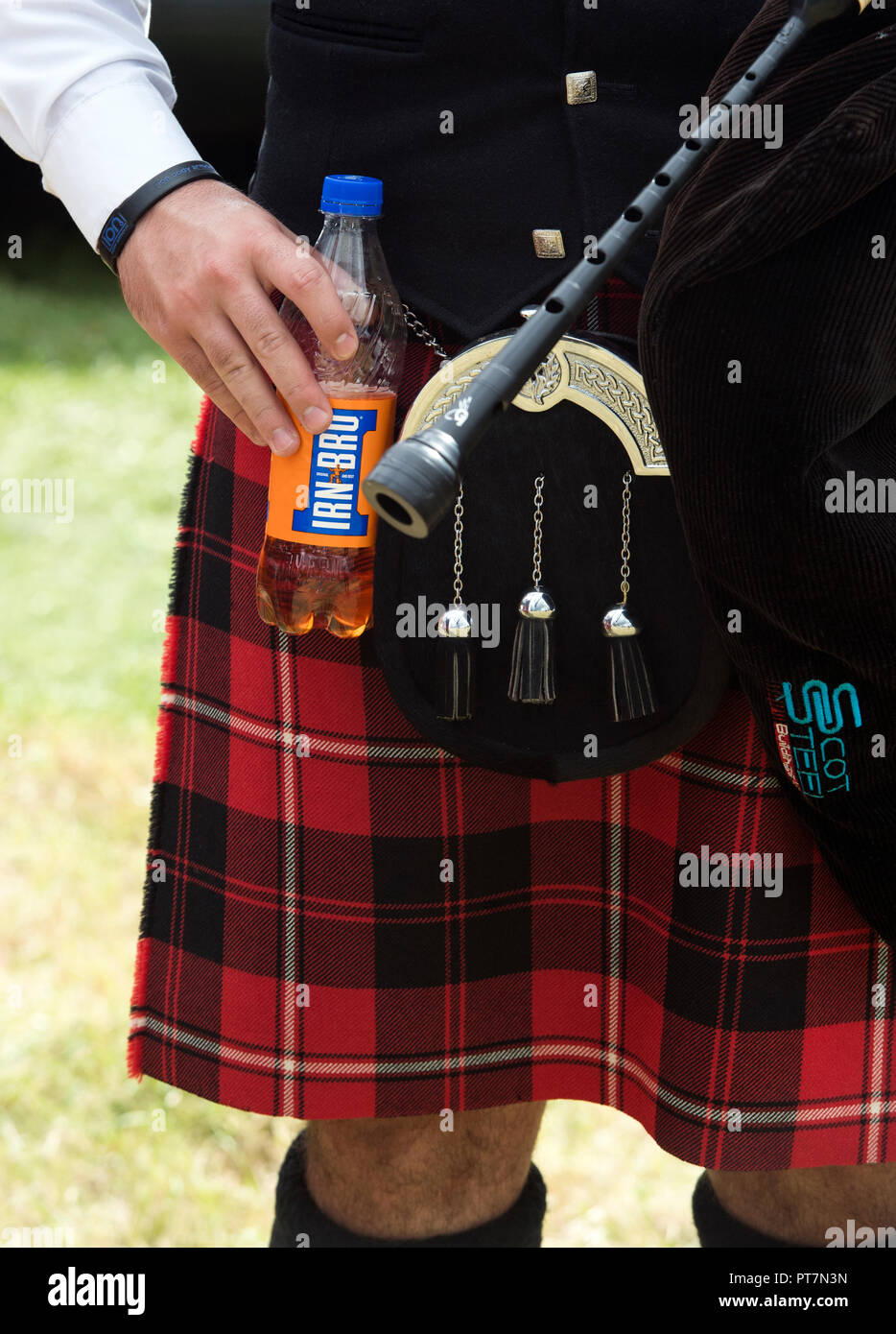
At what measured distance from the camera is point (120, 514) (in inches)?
144

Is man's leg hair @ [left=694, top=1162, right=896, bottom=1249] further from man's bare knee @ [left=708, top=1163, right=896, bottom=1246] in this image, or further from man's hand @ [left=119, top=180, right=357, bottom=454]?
man's hand @ [left=119, top=180, right=357, bottom=454]

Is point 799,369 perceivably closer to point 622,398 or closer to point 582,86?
point 622,398

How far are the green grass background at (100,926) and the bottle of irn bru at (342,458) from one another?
0.90m

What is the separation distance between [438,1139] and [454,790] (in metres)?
0.32

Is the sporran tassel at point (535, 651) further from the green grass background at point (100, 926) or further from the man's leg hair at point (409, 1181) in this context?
the green grass background at point (100, 926)

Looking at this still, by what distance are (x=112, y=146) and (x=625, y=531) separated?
443 millimetres

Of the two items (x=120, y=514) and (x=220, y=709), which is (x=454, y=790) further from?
(x=120, y=514)

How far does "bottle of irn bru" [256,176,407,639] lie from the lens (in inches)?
36.6

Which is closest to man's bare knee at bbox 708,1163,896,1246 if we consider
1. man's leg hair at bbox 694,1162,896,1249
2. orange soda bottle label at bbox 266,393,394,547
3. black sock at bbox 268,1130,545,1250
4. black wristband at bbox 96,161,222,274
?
man's leg hair at bbox 694,1162,896,1249

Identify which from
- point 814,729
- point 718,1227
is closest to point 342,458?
point 814,729

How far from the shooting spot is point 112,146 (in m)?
0.94

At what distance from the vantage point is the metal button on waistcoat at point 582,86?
2.97 feet

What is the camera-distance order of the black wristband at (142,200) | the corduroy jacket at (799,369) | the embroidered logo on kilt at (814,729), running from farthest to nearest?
1. the black wristband at (142,200)
2. the embroidered logo on kilt at (814,729)
3. the corduroy jacket at (799,369)

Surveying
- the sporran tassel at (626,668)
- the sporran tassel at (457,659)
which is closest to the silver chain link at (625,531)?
the sporran tassel at (626,668)
